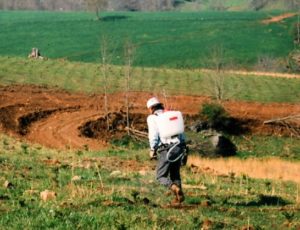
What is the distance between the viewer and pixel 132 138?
2895 centimetres

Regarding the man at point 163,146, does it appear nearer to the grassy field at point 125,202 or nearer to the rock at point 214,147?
the grassy field at point 125,202

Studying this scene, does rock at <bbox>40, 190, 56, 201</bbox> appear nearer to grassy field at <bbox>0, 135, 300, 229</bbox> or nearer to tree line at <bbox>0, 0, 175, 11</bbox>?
grassy field at <bbox>0, 135, 300, 229</bbox>

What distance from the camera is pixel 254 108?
34688 millimetres

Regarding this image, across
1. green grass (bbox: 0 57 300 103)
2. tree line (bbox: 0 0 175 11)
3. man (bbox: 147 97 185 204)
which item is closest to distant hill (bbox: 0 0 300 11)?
tree line (bbox: 0 0 175 11)

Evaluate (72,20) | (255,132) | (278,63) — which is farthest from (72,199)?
(72,20)

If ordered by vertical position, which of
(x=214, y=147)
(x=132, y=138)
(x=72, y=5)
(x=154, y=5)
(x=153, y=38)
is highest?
(x=72, y=5)

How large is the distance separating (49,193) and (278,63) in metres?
54.4

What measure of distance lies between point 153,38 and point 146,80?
38219 millimetres

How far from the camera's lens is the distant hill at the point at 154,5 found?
5404 inches

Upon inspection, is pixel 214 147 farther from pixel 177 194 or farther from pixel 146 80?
pixel 177 194

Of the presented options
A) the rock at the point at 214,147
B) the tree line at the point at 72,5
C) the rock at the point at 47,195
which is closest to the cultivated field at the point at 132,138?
the rock at the point at 47,195

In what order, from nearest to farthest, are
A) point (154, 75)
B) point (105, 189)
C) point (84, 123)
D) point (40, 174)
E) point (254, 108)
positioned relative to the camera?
point (105, 189), point (40, 174), point (84, 123), point (254, 108), point (154, 75)

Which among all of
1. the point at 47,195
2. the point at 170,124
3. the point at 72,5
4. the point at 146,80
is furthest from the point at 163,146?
the point at 72,5

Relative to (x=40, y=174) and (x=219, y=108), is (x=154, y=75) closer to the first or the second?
(x=219, y=108)
